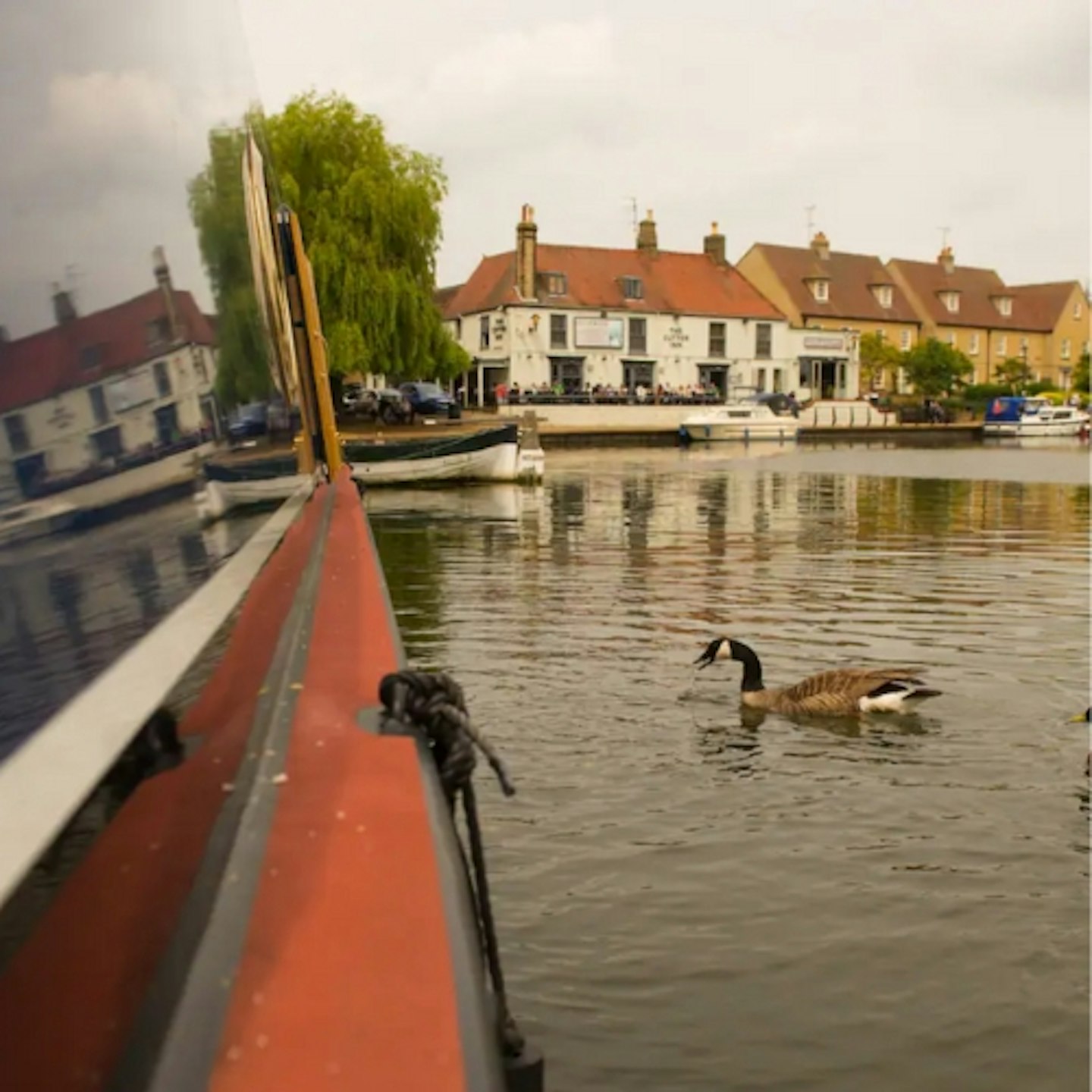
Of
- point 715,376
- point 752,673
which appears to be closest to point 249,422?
point 752,673

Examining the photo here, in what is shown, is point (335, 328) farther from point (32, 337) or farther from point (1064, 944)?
point (32, 337)

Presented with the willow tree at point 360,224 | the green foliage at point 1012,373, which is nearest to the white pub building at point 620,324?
the green foliage at point 1012,373

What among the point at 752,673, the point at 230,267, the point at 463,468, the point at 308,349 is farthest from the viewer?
the point at 463,468

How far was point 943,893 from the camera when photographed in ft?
16.8

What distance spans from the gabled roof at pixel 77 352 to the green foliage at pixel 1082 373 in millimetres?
96113

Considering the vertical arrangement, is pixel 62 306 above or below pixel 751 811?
above

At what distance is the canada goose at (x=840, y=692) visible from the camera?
7.58 metres

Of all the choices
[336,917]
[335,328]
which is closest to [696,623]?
[336,917]

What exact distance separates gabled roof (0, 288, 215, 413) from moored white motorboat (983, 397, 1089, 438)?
243 ft

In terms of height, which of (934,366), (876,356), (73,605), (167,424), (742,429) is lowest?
(742,429)

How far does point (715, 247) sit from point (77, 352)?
75.0 m

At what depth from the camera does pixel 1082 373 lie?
89.2 m

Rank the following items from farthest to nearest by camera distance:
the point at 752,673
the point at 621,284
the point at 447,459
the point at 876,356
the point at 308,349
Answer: the point at 876,356
the point at 621,284
the point at 447,459
the point at 308,349
the point at 752,673

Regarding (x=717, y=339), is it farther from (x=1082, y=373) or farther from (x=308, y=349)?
(x=308, y=349)
